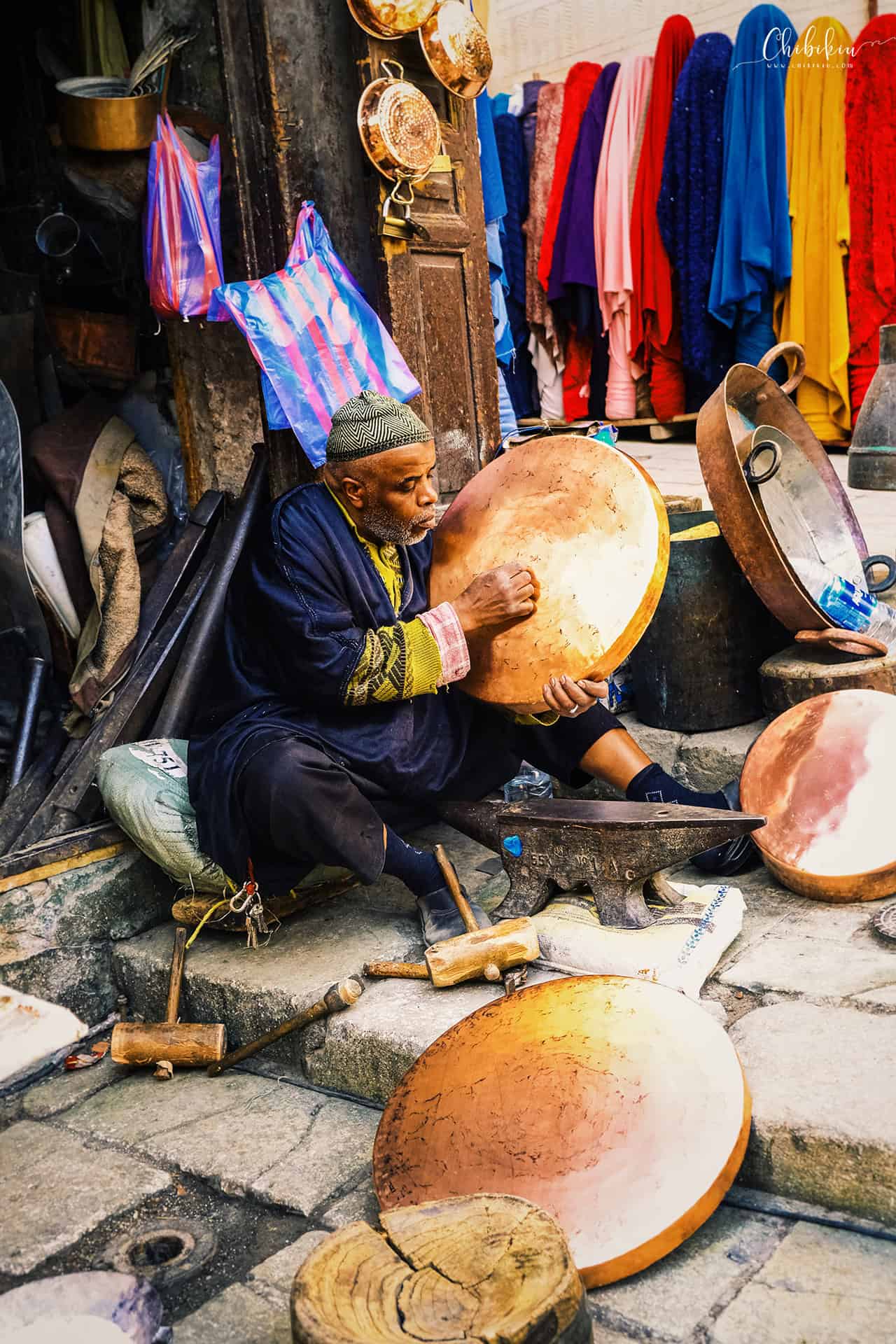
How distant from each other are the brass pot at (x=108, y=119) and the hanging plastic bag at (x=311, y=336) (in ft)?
1.95

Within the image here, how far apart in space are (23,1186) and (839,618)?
266cm

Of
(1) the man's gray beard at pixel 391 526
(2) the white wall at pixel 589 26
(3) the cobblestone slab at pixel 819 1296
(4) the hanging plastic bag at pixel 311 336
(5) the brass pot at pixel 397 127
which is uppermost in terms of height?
(2) the white wall at pixel 589 26

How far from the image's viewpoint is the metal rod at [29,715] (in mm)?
3771

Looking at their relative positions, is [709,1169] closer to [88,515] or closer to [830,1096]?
[830,1096]

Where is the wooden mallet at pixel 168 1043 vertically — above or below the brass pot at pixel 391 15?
below

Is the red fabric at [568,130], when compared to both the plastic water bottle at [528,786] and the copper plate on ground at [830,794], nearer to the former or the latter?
the plastic water bottle at [528,786]

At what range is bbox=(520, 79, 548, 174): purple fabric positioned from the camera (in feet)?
23.1

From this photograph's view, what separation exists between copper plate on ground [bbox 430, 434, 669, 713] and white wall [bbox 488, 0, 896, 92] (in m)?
4.75

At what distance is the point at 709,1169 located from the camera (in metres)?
1.91

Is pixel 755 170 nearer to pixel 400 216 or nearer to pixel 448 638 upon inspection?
pixel 400 216

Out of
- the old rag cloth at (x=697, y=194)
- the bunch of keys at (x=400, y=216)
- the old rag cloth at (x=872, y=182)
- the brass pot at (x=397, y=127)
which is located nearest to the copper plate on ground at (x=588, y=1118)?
the bunch of keys at (x=400, y=216)

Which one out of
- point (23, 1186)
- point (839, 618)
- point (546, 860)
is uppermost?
point (839, 618)

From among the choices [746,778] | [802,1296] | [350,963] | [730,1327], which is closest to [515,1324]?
[730,1327]

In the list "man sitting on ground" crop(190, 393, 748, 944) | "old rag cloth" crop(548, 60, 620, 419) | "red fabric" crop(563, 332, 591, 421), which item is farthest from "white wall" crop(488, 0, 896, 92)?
"man sitting on ground" crop(190, 393, 748, 944)
